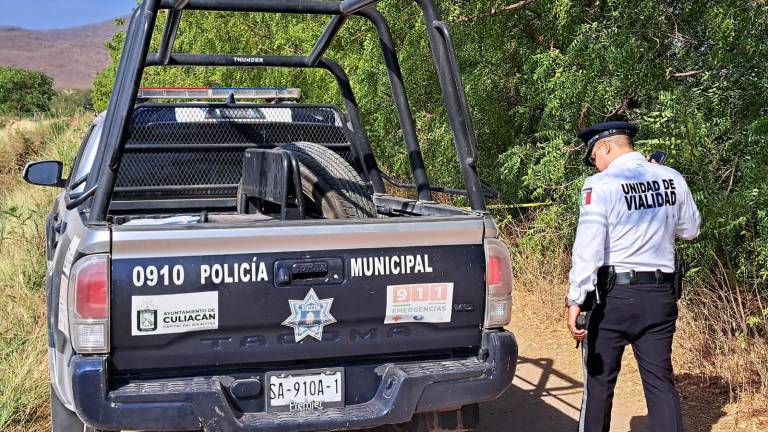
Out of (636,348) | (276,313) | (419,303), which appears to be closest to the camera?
(276,313)

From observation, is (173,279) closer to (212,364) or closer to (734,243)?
(212,364)

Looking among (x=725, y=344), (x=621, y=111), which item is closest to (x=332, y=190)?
(x=725, y=344)

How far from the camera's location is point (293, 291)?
3.48 meters

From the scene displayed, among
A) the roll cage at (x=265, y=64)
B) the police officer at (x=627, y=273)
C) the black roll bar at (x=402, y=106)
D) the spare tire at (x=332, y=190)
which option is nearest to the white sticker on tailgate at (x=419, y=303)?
the roll cage at (x=265, y=64)

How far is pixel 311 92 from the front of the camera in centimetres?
1153

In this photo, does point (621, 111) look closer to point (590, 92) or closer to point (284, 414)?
point (590, 92)

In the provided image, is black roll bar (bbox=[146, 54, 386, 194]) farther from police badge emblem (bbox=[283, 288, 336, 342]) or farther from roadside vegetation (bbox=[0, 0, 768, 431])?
police badge emblem (bbox=[283, 288, 336, 342])

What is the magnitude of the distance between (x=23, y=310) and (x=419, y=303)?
440cm

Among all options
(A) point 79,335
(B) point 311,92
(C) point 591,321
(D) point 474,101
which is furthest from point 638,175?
(B) point 311,92

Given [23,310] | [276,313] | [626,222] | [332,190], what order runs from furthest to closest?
1. [23,310]
2. [332,190]
3. [626,222]
4. [276,313]

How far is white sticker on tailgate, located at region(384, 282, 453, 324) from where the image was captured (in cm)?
363

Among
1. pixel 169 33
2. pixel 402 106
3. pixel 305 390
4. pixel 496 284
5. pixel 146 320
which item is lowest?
pixel 305 390

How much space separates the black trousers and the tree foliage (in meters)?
1.53

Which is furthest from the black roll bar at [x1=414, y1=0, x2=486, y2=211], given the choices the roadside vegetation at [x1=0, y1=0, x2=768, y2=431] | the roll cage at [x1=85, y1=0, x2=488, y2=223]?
the roadside vegetation at [x1=0, y1=0, x2=768, y2=431]
